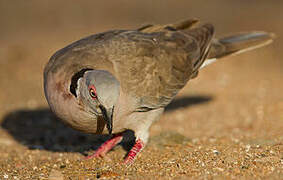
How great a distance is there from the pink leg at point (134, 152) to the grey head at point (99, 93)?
2.55 feet

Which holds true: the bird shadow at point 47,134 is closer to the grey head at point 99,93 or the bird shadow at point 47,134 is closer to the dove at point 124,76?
the dove at point 124,76

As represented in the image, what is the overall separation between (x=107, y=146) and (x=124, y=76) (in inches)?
45.9

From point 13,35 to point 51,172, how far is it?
1036 cm

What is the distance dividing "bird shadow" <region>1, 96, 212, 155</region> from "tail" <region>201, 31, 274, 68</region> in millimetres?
1726

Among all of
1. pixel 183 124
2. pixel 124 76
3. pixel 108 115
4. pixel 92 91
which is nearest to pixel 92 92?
pixel 92 91

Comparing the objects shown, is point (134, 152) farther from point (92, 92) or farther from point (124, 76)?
point (92, 92)

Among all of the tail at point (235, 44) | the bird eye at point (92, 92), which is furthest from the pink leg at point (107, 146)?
the tail at point (235, 44)

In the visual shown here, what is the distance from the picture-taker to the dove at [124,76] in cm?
395

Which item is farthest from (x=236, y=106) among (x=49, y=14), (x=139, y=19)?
(x=49, y=14)

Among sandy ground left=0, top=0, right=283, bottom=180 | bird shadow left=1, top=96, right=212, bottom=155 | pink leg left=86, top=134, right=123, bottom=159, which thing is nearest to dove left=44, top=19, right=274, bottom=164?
pink leg left=86, top=134, right=123, bottom=159

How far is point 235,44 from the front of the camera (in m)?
5.83

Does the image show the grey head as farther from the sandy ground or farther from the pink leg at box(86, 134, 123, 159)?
the pink leg at box(86, 134, 123, 159)

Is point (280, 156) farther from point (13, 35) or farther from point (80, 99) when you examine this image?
point (13, 35)

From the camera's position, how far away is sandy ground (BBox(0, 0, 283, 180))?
4004mm
